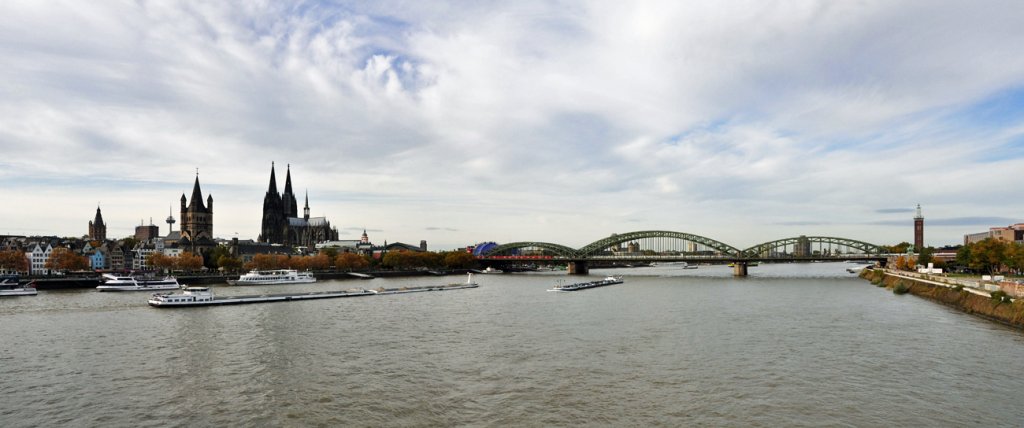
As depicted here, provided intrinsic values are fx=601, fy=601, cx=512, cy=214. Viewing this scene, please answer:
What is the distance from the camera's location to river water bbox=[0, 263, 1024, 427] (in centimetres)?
1814

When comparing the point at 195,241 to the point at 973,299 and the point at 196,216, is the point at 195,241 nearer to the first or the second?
the point at 196,216

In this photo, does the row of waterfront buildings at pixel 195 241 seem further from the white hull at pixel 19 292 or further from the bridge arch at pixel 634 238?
the bridge arch at pixel 634 238

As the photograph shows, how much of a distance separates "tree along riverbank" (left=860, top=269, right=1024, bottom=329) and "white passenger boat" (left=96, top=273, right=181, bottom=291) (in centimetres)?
7430

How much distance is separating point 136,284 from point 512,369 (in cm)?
5952

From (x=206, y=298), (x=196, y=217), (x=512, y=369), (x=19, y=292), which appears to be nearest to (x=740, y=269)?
(x=206, y=298)

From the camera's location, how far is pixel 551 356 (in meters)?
26.4

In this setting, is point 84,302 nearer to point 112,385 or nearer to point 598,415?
point 112,385

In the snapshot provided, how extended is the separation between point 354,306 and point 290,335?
17.6 meters

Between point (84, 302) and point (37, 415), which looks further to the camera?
point (84, 302)

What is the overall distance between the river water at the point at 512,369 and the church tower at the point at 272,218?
135789 mm

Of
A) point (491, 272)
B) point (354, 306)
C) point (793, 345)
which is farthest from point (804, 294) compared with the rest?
point (491, 272)

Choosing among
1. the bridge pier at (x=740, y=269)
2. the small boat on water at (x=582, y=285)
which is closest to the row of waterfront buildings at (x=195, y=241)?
the small boat on water at (x=582, y=285)

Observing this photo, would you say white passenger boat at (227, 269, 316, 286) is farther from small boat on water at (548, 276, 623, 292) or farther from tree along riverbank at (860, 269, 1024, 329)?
tree along riverbank at (860, 269, 1024, 329)

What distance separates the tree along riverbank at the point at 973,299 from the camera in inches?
1330
